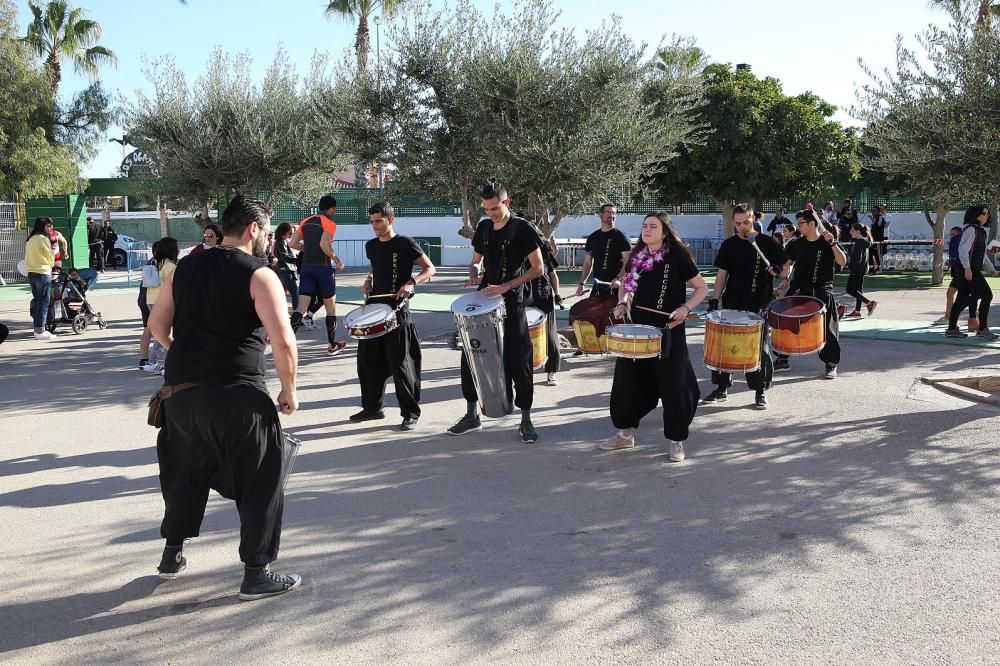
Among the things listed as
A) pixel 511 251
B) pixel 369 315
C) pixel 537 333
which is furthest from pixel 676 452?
pixel 369 315

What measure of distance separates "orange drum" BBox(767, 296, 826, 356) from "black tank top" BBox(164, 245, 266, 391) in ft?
18.0

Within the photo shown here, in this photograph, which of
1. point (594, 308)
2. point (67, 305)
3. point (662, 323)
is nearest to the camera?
point (662, 323)

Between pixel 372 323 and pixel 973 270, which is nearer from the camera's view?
pixel 372 323

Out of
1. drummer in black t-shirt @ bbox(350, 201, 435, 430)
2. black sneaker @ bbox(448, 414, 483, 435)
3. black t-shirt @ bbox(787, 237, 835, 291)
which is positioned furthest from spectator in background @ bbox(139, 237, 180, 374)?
black t-shirt @ bbox(787, 237, 835, 291)

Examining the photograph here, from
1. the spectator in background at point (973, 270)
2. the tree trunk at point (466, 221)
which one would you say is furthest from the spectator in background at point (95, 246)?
the spectator in background at point (973, 270)

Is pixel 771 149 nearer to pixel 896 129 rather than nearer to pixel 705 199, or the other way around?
pixel 705 199

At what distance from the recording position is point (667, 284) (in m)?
6.67

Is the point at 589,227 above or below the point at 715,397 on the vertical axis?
above

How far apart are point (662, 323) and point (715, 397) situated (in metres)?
2.32

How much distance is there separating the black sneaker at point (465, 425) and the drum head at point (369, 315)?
40.1 inches

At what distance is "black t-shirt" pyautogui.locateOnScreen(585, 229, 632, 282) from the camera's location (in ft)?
34.7

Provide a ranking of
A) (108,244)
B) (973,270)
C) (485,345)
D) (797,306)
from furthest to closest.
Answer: (108,244)
(973,270)
(797,306)
(485,345)

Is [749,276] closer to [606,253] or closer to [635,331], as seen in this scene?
[635,331]

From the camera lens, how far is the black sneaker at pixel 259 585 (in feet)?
13.9
